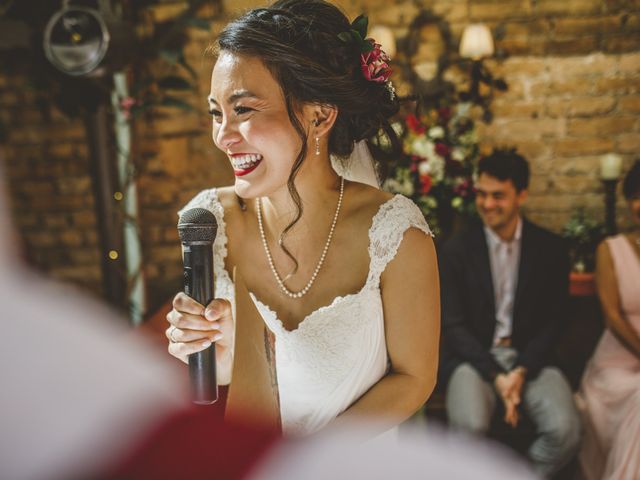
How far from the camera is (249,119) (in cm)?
139

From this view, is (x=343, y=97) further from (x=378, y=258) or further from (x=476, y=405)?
(x=476, y=405)

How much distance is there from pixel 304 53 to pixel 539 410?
78.2 inches

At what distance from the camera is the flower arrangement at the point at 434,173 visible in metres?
3.19

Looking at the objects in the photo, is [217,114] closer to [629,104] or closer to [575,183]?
[575,183]

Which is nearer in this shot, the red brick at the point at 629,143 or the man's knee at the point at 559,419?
the man's knee at the point at 559,419

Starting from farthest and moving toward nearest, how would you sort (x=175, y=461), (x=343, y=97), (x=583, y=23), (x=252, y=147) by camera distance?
(x=583, y=23) < (x=343, y=97) < (x=252, y=147) < (x=175, y=461)

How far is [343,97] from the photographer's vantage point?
1505 millimetres

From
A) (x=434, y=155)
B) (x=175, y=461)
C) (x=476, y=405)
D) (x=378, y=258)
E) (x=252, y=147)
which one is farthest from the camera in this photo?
(x=434, y=155)

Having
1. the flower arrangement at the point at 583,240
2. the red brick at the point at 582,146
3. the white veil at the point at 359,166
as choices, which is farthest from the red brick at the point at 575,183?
the white veil at the point at 359,166

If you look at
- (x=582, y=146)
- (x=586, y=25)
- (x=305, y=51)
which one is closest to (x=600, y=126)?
(x=582, y=146)

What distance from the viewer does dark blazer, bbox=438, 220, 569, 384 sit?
288cm

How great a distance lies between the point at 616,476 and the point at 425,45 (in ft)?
8.40

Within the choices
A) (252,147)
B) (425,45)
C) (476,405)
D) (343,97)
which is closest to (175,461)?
(252,147)

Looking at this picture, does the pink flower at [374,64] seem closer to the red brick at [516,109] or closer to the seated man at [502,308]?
the seated man at [502,308]
